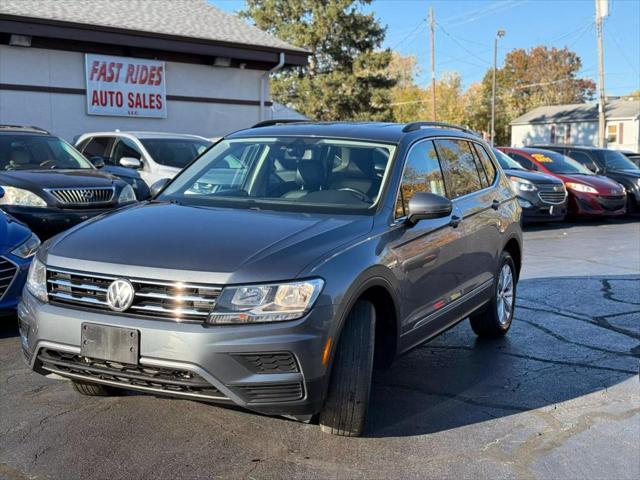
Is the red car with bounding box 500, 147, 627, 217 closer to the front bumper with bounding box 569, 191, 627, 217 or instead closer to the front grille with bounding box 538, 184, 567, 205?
the front bumper with bounding box 569, 191, 627, 217

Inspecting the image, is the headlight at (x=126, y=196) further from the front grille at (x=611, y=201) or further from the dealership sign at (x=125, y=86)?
the front grille at (x=611, y=201)

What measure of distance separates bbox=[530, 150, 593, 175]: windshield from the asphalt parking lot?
11.1m

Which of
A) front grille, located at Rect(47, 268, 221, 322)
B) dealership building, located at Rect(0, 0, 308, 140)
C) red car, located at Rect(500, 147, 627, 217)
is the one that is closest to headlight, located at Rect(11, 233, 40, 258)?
front grille, located at Rect(47, 268, 221, 322)

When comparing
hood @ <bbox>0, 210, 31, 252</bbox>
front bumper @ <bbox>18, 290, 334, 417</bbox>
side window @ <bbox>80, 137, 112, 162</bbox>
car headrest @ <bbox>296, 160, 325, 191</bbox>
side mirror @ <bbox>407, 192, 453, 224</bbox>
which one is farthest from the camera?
side window @ <bbox>80, 137, 112, 162</bbox>

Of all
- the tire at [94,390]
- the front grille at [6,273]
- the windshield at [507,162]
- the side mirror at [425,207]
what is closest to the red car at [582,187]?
the windshield at [507,162]

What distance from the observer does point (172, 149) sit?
12.5m

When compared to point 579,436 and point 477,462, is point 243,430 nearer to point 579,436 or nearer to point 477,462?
point 477,462

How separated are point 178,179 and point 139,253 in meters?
1.66

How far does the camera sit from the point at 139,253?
3.64 metres

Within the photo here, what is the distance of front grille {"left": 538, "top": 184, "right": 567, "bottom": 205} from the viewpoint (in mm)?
14789

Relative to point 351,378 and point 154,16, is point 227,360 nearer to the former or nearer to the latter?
point 351,378

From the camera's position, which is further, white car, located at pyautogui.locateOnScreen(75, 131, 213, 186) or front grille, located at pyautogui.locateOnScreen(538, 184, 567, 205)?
front grille, located at pyautogui.locateOnScreen(538, 184, 567, 205)

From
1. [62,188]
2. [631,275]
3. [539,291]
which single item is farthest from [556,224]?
[62,188]

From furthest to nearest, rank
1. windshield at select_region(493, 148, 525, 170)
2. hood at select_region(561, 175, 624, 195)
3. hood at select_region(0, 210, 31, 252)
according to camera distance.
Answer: hood at select_region(561, 175, 624, 195)
windshield at select_region(493, 148, 525, 170)
hood at select_region(0, 210, 31, 252)
